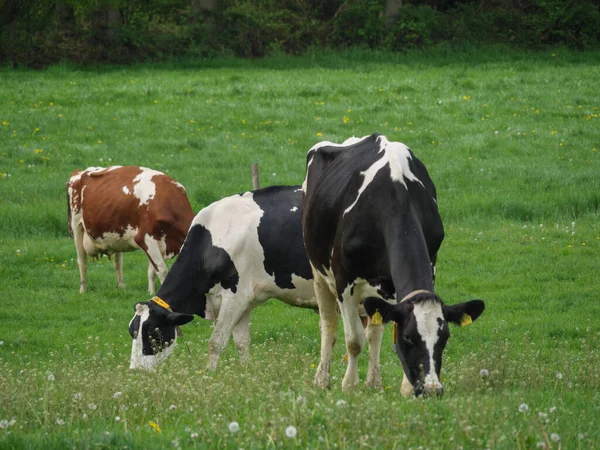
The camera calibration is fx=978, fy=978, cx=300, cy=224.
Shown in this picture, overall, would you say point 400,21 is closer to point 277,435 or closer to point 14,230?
point 14,230

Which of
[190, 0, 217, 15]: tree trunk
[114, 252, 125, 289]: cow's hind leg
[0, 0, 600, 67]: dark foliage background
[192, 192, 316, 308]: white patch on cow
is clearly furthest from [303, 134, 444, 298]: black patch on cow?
[190, 0, 217, 15]: tree trunk

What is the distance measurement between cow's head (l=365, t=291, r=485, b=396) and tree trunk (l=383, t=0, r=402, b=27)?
1109 inches

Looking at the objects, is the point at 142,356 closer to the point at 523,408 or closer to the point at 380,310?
the point at 380,310

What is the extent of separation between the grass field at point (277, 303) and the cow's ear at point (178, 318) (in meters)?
0.51

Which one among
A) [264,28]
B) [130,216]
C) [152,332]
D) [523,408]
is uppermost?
[523,408]

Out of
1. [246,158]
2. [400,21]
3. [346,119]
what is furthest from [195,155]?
[400,21]

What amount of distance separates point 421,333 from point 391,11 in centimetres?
2893

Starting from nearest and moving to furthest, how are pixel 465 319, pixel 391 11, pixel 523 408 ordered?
pixel 523 408 → pixel 465 319 → pixel 391 11

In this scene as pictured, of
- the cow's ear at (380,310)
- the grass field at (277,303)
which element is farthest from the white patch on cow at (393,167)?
the grass field at (277,303)

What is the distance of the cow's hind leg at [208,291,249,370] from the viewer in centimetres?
970

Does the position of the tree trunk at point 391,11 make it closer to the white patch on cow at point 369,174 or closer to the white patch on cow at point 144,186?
the white patch on cow at point 144,186

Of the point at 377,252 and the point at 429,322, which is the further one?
the point at 377,252

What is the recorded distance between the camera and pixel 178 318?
9633 millimetres

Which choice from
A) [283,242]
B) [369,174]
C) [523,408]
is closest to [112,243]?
[283,242]
